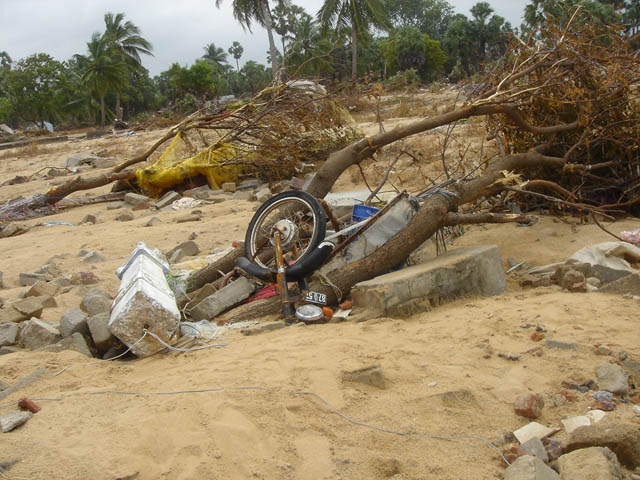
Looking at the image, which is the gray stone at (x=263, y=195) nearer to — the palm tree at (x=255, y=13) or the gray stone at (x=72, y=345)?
the gray stone at (x=72, y=345)

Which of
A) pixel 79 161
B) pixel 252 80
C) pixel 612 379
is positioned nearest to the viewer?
pixel 612 379

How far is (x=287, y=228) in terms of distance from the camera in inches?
176

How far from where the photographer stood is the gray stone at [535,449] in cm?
200

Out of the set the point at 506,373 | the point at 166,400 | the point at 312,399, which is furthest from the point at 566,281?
the point at 166,400

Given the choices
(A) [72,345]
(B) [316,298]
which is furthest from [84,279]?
(B) [316,298]

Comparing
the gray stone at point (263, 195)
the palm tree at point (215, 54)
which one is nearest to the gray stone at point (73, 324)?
the gray stone at point (263, 195)

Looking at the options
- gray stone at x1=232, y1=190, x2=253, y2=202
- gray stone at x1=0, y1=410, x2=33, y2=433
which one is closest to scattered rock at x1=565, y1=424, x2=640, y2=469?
gray stone at x1=0, y1=410, x2=33, y2=433

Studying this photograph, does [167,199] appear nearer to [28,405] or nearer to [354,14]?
[28,405]

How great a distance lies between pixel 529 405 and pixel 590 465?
49 cm

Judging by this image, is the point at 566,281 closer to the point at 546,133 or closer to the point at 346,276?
the point at 346,276

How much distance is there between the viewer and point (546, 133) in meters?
5.37

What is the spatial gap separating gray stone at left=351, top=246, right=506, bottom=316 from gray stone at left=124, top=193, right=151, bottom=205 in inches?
254

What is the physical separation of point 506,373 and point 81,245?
5.95 metres

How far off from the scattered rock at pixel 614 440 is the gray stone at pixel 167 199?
805 cm
